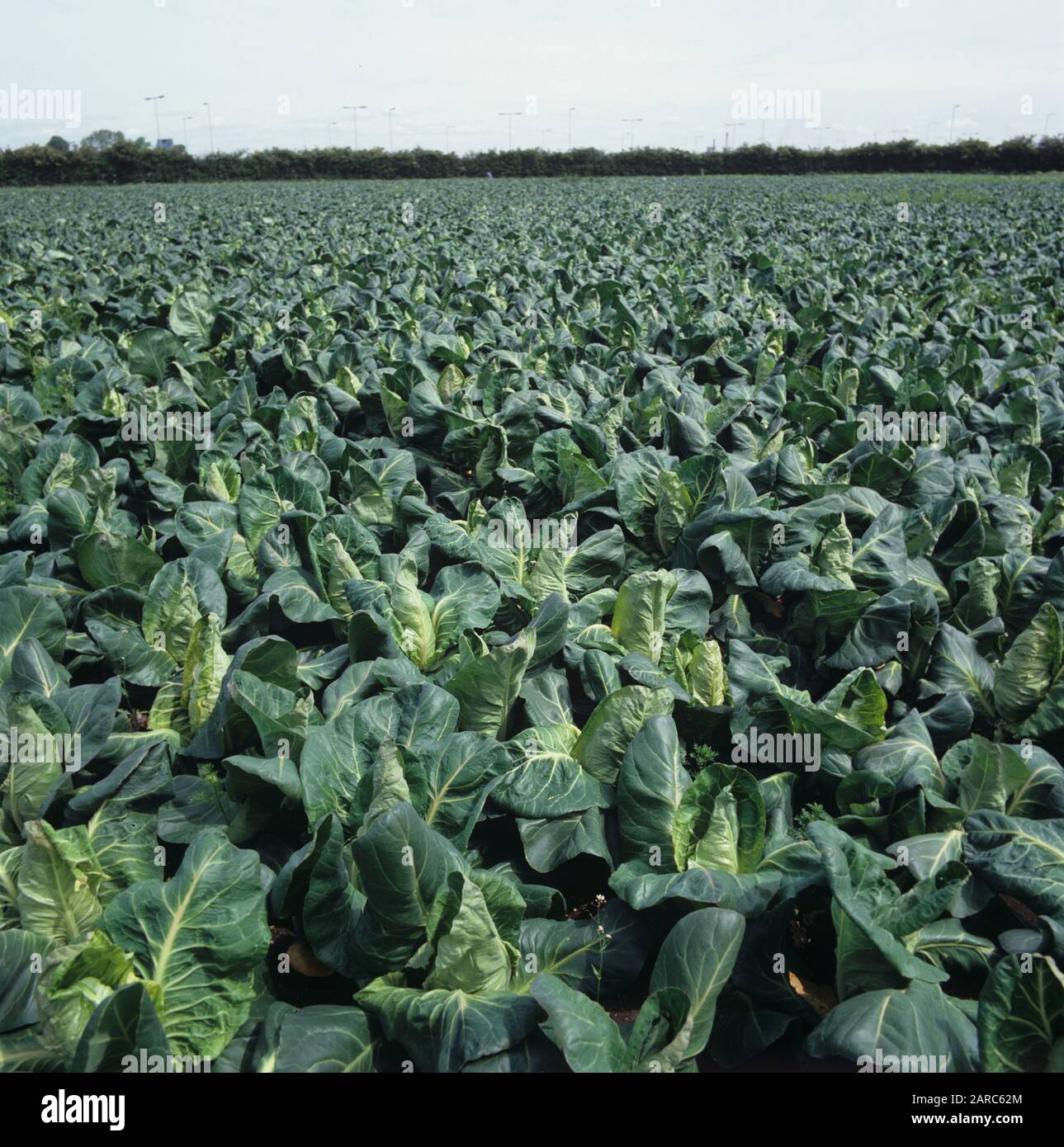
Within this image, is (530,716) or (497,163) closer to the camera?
(530,716)

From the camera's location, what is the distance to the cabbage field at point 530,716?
206 centimetres

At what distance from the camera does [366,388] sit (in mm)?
6004

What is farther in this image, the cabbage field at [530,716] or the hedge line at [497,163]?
the hedge line at [497,163]

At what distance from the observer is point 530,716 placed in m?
2.98

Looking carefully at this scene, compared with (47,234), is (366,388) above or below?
below

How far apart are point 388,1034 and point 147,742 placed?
1.36 m

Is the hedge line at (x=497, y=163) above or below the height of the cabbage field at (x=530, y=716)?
above

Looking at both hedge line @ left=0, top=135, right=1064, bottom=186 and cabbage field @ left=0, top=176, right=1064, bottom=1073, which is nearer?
cabbage field @ left=0, top=176, right=1064, bottom=1073

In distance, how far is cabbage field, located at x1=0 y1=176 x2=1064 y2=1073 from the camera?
2.06 metres

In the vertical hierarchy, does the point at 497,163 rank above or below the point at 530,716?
above

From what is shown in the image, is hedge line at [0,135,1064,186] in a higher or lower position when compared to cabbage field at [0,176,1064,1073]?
higher
